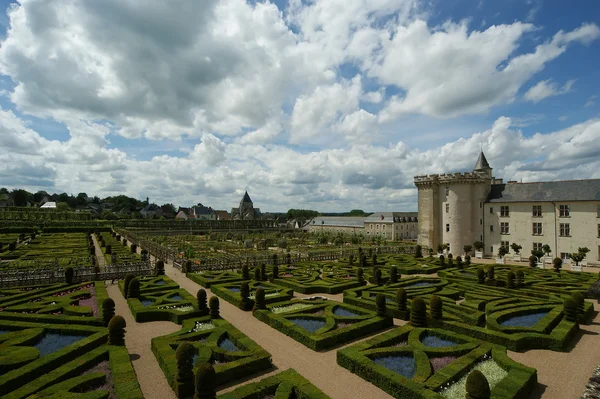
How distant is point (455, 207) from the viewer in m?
43.1

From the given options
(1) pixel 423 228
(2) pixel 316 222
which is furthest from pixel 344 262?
(2) pixel 316 222

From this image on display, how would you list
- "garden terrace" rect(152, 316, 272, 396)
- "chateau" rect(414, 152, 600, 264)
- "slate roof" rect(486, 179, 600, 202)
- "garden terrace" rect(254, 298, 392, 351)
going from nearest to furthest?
"garden terrace" rect(152, 316, 272, 396) < "garden terrace" rect(254, 298, 392, 351) < "chateau" rect(414, 152, 600, 264) < "slate roof" rect(486, 179, 600, 202)

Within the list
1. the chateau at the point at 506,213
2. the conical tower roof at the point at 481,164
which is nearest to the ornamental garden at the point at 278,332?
the chateau at the point at 506,213

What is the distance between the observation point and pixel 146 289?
2077 cm

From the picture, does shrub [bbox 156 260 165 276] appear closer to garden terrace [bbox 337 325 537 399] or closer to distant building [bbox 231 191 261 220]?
garden terrace [bbox 337 325 537 399]

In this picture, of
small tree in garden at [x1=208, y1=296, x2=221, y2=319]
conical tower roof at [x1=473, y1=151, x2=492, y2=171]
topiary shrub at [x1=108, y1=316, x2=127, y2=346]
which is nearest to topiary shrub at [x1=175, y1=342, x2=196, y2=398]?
topiary shrub at [x1=108, y1=316, x2=127, y2=346]

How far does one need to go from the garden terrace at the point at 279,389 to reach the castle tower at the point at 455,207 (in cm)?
3885

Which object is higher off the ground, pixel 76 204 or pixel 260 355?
pixel 76 204

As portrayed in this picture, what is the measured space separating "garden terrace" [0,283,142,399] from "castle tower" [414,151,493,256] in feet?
133

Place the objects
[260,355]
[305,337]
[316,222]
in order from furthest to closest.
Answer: [316,222] < [305,337] < [260,355]

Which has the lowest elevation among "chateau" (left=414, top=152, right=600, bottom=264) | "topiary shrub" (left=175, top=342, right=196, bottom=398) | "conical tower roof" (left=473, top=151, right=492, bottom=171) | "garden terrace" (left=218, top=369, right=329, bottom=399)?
"garden terrace" (left=218, top=369, right=329, bottom=399)

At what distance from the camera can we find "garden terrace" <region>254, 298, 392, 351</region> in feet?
43.9

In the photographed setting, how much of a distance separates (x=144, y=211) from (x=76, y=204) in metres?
42.3

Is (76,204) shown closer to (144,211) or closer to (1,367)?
(144,211)
